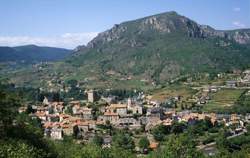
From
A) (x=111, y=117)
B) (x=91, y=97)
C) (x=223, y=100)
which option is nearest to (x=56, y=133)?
(x=111, y=117)

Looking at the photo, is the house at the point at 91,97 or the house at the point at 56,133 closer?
the house at the point at 56,133

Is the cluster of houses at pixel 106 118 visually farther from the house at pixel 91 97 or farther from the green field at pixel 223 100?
the house at pixel 91 97

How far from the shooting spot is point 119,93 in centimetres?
13625

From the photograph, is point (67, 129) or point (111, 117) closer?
point (67, 129)

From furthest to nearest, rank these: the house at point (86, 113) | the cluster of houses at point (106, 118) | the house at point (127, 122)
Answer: the house at point (86, 113) < the house at point (127, 122) < the cluster of houses at point (106, 118)

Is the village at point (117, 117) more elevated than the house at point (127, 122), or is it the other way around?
the village at point (117, 117)

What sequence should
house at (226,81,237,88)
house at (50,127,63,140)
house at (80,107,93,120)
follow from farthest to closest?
house at (226,81,237,88) → house at (80,107,93,120) → house at (50,127,63,140)

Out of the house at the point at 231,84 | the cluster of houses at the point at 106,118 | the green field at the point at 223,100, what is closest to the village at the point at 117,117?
the cluster of houses at the point at 106,118

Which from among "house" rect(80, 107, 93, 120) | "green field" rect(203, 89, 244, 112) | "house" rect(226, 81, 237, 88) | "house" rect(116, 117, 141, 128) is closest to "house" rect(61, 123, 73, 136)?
"house" rect(116, 117, 141, 128)

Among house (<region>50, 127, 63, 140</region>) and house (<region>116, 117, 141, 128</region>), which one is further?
house (<region>116, 117, 141, 128</region>)

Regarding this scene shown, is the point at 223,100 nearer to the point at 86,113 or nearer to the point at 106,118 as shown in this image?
the point at 106,118

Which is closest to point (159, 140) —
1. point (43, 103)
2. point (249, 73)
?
point (43, 103)

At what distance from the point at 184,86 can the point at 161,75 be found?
43.7 metres

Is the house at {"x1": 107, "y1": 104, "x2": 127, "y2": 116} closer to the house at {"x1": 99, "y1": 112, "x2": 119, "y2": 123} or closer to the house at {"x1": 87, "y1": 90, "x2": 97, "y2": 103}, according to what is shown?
the house at {"x1": 99, "y1": 112, "x2": 119, "y2": 123}
